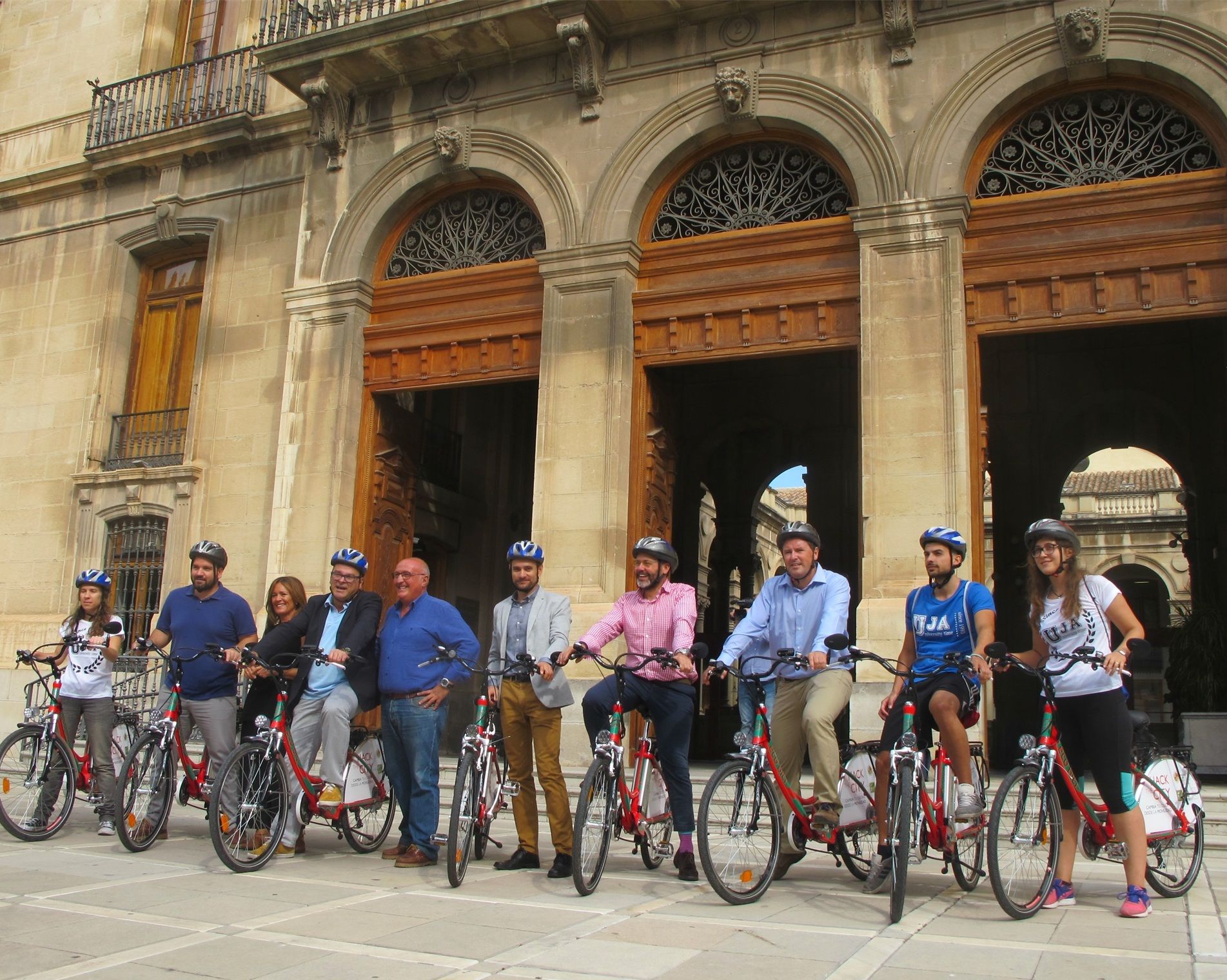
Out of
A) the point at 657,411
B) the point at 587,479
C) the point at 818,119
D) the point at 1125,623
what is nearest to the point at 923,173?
the point at 818,119

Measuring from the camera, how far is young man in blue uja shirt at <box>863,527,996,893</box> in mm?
5707

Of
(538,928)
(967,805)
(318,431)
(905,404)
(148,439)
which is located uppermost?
(148,439)

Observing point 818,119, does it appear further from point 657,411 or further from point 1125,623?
point 1125,623

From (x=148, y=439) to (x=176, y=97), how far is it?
15.7 ft

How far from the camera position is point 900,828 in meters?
5.23

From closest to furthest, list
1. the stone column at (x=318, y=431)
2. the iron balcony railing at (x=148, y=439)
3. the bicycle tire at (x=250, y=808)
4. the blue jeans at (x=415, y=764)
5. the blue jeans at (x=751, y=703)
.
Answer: the blue jeans at (x=751, y=703)
the bicycle tire at (x=250, y=808)
the blue jeans at (x=415, y=764)
the stone column at (x=318, y=431)
the iron balcony railing at (x=148, y=439)

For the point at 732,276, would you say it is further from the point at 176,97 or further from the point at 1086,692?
the point at 176,97

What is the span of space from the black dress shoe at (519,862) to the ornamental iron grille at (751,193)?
748cm

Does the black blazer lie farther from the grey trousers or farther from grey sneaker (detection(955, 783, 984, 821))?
grey sneaker (detection(955, 783, 984, 821))

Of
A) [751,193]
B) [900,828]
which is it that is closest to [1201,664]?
[751,193]

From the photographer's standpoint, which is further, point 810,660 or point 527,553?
point 527,553

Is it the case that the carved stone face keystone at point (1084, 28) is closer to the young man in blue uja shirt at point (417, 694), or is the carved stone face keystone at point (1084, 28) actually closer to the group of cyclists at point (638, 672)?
the group of cyclists at point (638, 672)

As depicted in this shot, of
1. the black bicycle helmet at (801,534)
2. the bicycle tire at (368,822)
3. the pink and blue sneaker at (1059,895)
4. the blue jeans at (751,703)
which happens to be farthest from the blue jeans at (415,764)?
the pink and blue sneaker at (1059,895)

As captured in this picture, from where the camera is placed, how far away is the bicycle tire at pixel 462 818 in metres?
6.03
